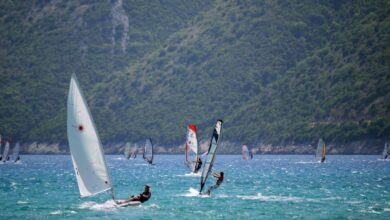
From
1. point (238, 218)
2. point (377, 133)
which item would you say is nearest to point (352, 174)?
point (238, 218)

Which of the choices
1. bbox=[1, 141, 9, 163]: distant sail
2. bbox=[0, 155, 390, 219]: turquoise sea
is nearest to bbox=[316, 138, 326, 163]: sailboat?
bbox=[0, 155, 390, 219]: turquoise sea

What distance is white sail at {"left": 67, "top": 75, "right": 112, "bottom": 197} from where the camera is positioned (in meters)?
49.3

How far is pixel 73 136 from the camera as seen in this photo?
165ft

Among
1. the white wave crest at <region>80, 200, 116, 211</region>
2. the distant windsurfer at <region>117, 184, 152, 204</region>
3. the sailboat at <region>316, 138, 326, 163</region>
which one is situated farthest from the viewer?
the sailboat at <region>316, 138, 326, 163</region>

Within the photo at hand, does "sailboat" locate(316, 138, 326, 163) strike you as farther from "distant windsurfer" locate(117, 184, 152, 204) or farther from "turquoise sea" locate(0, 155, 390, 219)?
"distant windsurfer" locate(117, 184, 152, 204)

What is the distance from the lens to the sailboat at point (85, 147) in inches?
1940

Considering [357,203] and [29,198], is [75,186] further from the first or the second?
[357,203]

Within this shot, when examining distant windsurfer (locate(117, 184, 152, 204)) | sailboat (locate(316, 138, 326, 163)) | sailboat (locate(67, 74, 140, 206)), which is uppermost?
sailboat (locate(316, 138, 326, 163))

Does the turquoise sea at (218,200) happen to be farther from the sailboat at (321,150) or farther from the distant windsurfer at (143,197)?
the sailboat at (321,150)

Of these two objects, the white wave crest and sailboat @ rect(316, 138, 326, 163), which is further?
sailboat @ rect(316, 138, 326, 163)

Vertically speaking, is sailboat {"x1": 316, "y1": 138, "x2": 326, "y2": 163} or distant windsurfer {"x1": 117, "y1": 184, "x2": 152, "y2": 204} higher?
sailboat {"x1": 316, "y1": 138, "x2": 326, "y2": 163}

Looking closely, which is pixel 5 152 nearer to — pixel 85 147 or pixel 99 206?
pixel 99 206

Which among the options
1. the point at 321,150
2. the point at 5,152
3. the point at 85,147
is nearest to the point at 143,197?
the point at 85,147

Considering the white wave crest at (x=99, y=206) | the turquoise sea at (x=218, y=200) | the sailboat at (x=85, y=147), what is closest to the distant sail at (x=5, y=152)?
the turquoise sea at (x=218, y=200)
